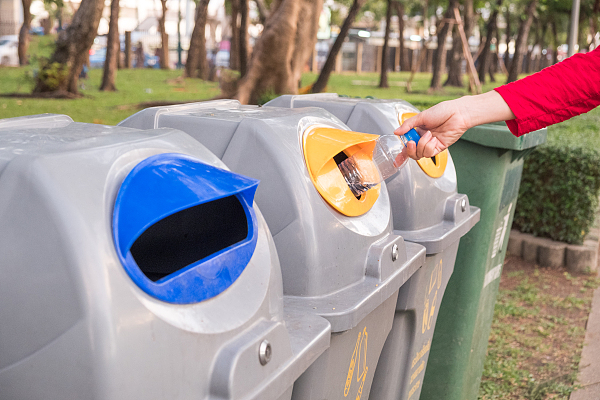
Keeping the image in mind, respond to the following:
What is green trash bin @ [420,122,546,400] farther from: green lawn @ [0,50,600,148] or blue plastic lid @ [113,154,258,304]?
green lawn @ [0,50,600,148]

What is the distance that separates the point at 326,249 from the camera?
146 centimetres

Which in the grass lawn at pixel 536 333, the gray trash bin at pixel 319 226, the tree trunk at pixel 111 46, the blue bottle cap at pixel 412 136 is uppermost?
the tree trunk at pixel 111 46

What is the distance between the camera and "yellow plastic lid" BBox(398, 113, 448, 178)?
2127mm

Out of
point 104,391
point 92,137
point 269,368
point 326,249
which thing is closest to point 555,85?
point 326,249

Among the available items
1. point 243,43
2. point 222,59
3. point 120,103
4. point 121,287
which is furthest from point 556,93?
point 222,59

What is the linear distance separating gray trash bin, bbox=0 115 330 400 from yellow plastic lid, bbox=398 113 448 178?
1058 millimetres

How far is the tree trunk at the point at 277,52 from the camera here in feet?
27.8

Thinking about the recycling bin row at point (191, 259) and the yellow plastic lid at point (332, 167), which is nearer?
the recycling bin row at point (191, 259)

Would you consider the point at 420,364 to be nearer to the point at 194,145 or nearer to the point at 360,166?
the point at 360,166

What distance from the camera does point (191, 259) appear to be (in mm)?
1327

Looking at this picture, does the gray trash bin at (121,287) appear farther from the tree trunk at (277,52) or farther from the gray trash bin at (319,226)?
the tree trunk at (277,52)

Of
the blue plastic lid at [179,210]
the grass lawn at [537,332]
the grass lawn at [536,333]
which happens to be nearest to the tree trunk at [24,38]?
the grass lawn at [537,332]

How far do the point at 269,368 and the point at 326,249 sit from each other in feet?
1.38

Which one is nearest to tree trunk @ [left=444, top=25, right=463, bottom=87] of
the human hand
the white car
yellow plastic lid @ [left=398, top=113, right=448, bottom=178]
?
the white car
